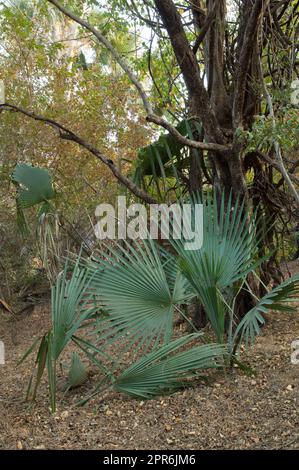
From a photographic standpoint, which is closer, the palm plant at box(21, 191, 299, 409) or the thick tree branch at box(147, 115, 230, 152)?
the palm plant at box(21, 191, 299, 409)

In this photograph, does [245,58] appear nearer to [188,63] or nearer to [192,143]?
[188,63]

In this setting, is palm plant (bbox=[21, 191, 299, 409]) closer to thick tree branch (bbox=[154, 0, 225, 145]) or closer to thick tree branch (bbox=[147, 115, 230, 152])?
thick tree branch (bbox=[147, 115, 230, 152])

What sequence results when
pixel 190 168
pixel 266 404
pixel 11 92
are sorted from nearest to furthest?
pixel 266 404
pixel 190 168
pixel 11 92

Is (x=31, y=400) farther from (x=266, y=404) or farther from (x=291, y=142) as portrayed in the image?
(x=291, y=142)

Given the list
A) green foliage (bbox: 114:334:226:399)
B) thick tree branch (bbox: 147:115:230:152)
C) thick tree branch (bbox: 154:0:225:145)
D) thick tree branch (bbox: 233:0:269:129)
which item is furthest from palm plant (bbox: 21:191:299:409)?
thick tree branch (bbox: 233:0:269:129)

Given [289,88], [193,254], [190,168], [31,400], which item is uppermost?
[289,88]

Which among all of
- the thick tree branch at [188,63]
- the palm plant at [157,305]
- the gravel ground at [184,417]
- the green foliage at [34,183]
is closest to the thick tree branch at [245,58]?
the thick tree branch at [188,63]

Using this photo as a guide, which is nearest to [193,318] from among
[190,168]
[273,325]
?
[273,325]

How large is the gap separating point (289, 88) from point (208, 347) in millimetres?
2256

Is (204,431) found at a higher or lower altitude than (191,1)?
lower

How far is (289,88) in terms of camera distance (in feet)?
14.7

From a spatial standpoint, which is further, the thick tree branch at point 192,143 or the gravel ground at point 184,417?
the thick tree branch at point 192,143

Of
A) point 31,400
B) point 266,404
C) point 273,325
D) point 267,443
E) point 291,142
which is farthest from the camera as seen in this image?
point 273,325

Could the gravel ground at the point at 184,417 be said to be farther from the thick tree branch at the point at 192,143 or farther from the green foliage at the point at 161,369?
the thick tree branch at the point at 192,143
